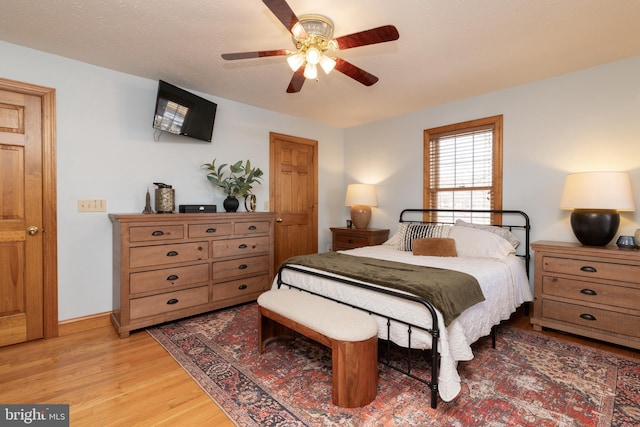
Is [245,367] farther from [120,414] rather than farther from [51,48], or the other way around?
[51,48]

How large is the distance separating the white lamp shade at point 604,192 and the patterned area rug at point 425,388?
1172 millimetres

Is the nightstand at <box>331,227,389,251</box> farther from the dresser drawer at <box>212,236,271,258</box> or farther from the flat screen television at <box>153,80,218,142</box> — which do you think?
the flat screen television at <box>153,80,218,142</box>

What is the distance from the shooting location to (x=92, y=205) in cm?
288

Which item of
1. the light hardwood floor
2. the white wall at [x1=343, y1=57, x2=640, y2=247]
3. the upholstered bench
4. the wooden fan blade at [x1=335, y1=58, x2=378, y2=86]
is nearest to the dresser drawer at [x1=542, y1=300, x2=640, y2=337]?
the light hardwood floor

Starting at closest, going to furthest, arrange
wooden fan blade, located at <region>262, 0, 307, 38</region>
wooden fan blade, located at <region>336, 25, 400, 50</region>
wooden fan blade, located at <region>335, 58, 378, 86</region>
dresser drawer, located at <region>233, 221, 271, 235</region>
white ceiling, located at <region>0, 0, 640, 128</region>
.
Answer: wooden fan blade, located at <region>262, 0, 307, 38</region> → wooden fan blade, located at <region>336, 25, 400, 50</region> → white ceiling, located at <region>0, 0, 640, 128</region> → wooden fan blade, located at <region>335, 58, 378, 86</region> → dresser drawer, located at <region>233, 221, 271, 235</region>

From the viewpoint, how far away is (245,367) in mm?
2191

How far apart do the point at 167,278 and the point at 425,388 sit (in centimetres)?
239

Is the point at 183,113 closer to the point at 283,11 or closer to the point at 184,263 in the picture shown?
the point at 184,263

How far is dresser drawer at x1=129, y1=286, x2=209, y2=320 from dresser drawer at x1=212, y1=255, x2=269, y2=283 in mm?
193

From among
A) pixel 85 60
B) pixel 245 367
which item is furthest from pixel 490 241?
pixel 85 60

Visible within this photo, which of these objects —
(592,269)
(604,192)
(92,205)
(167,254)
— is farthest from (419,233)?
(92,205)

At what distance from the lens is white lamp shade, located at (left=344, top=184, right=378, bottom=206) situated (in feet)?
14.4

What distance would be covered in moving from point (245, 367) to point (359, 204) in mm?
2778

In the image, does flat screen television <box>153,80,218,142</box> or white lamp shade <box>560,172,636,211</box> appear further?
flat screen television <box>153,80,218,142</box>
